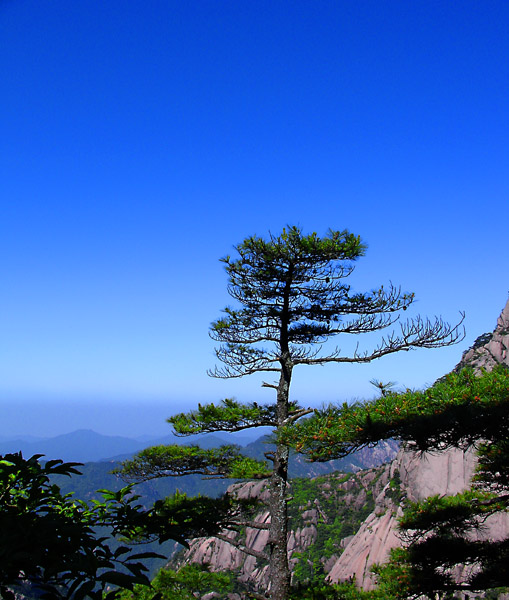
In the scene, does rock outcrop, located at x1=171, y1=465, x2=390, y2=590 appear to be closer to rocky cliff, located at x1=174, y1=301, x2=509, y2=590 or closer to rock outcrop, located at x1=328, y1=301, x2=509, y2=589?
rocky cliff, located at x1=174, y1=301, x2=509, y2=590

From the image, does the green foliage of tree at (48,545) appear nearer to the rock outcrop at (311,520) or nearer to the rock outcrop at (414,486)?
the rock outcrop at (414,486)

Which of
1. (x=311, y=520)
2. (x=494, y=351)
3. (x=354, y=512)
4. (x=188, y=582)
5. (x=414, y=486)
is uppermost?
(x=494, y=351)

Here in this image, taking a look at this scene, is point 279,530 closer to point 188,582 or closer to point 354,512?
point 188,582

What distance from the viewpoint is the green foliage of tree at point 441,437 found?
621 cm

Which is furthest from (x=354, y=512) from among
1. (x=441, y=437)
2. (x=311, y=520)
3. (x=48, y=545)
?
(x=48, y=545)

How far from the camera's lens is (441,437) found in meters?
6.38

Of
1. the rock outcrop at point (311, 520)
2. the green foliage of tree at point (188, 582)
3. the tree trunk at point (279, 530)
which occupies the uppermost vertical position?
the tree trunk at point (279, 530)

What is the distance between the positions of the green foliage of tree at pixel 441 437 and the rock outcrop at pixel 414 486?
135ft

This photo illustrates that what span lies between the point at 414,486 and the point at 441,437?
209 ft

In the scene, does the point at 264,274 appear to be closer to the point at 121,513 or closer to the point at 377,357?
the point at 377,357

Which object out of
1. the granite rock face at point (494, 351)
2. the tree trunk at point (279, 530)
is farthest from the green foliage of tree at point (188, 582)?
the granite rock face at point (494, 351)

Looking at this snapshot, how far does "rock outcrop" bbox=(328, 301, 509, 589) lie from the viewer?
5102 cm

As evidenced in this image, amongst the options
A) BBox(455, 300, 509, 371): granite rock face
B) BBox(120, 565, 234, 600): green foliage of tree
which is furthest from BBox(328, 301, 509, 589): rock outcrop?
BBox(120, 565, 234, 600): green foliage of tree

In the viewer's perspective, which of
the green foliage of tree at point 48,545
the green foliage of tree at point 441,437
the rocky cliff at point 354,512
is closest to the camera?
the green foliage of tree at point 48,545
